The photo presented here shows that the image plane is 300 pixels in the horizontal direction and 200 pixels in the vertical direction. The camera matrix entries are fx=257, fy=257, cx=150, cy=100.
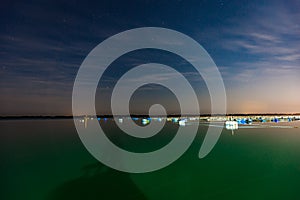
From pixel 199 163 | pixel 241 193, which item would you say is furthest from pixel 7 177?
pixel 241 193

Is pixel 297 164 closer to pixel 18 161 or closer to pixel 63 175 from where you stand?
pixel 63 175

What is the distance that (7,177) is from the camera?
19375mm

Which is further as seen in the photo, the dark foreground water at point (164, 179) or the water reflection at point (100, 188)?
the dark foreground water at point (164, 179)

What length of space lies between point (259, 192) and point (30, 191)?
13413 mm

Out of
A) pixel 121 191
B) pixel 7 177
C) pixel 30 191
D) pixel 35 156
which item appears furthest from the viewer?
pixel 35 156

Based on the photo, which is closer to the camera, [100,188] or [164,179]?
[100,188]

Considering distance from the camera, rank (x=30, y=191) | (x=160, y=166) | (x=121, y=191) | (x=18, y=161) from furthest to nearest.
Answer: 1. (x=18, y=161)
2. (x=160, y=166)
3. (x=30, y=191)
4. (x=121, y=191)

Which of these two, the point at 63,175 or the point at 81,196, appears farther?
the point at 63,175

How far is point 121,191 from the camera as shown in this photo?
14469 mm

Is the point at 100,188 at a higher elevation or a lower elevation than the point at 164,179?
lower

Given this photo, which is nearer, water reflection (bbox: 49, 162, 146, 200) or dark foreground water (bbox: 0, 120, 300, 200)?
water reflection (bbox: 49, 162, 146, 200)

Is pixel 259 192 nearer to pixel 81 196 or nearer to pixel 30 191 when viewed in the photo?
pixel 81 196

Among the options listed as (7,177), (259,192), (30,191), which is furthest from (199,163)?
(7,177)

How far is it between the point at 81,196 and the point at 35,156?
16.4 m
